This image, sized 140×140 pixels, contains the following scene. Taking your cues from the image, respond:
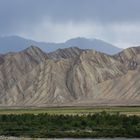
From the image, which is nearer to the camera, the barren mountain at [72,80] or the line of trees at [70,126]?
the line of trees at [70,126]

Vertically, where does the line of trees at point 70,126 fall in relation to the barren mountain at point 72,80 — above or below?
above

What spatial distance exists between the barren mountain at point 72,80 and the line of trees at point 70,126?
58.4 metres

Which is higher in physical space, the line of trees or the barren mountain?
the line of trees

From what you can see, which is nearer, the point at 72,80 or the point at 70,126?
the point at 70,126

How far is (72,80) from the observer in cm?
16212

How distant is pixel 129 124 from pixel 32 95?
88.7m

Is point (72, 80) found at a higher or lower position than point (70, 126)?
lower

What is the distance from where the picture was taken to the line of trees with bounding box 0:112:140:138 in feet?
209

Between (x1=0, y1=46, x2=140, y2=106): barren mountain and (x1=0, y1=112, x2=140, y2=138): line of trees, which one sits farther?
(x1=0, y1=46, x2=140, y2=106): barren mountain

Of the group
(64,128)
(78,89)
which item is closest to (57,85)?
(78,89)

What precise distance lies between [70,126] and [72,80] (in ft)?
287

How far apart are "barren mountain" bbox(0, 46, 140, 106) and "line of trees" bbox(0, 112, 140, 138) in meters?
58.4

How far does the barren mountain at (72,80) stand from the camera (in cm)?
14888

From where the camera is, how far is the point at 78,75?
16325 centimetres
